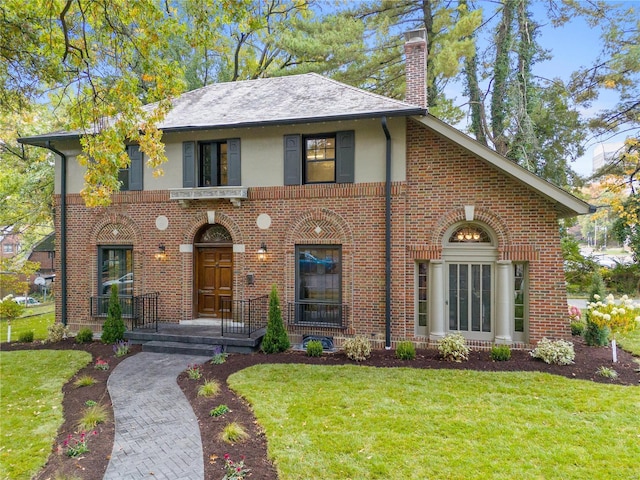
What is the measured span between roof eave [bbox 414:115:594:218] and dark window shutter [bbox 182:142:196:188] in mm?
5646

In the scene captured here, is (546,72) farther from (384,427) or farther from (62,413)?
(62,413)

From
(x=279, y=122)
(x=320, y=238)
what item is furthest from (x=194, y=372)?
(x=279, y=122)

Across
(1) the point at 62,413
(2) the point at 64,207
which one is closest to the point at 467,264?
(1) the point at 62,413

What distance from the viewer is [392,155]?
8.35 meters

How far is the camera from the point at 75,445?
4.47 metres

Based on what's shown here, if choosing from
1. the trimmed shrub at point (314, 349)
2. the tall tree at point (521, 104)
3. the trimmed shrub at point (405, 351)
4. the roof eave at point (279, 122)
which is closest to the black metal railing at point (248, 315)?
the trimmed shrub at point (314, 349)

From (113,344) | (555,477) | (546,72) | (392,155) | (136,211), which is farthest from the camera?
(546,72)

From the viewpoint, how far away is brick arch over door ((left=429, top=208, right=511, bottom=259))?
786 cm

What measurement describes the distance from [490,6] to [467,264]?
12830mm

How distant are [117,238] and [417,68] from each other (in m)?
9.02

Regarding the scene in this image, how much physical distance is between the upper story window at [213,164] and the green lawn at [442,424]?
17.0 feet

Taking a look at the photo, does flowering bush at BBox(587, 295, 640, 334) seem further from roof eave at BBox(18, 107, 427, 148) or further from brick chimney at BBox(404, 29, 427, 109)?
brick chimney at BBox(404, 29, 427, 109)

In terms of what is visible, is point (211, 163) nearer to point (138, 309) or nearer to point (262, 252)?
point (262, 252)

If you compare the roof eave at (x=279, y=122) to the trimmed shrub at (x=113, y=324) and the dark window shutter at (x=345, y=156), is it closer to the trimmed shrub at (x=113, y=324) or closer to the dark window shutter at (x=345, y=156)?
the dark window shutter at (x=345, y=156)
